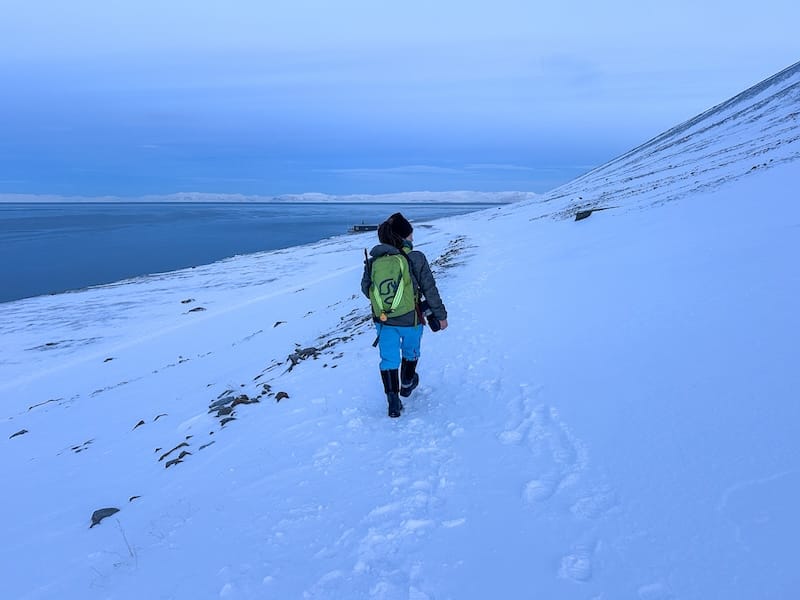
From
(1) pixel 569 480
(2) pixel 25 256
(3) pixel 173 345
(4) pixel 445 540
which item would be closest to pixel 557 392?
(1) pixel 569 480

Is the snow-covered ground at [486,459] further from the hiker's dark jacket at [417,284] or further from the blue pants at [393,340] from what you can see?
the hiker's dark jacket at [417,284]

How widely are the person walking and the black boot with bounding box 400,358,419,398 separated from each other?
6 centimetres

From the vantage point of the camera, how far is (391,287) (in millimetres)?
5430

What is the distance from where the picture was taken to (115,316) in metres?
24.5

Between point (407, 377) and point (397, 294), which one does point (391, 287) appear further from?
point (407, 377)

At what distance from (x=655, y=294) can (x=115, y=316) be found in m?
24.2

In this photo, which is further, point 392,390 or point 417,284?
point 392,390

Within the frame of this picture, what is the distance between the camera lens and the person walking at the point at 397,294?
5.42 metres

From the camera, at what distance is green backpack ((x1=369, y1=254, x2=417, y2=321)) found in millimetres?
5406

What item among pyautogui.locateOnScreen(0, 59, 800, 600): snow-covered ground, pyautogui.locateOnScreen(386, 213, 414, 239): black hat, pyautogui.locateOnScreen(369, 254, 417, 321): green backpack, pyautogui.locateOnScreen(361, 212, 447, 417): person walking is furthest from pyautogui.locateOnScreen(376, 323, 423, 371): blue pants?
pyautogui.locateOnScreen(386, 213, 414, 239): black hat

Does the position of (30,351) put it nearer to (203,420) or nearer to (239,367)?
(239,367)

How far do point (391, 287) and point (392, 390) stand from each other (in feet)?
4.11

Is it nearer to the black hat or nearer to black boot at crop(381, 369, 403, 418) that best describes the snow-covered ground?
black boot at crop(381, 369, 403, 418)

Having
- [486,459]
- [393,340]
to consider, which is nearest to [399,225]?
[393,340]
